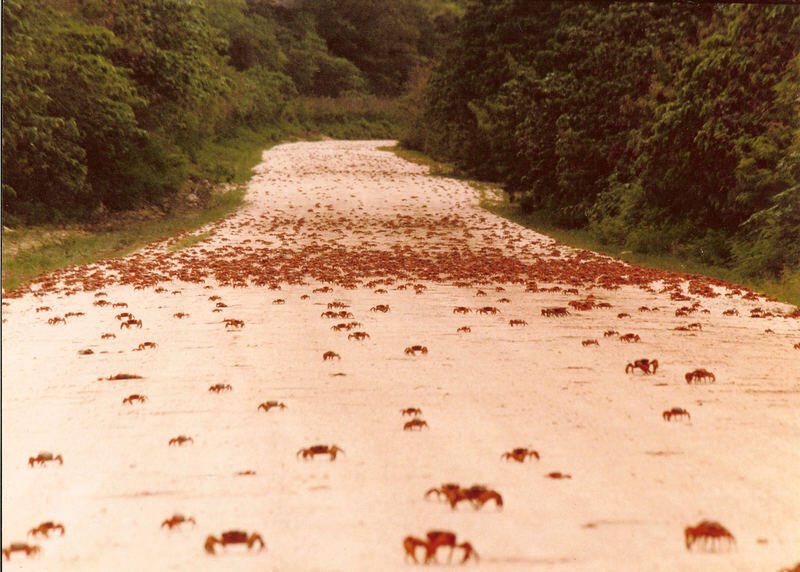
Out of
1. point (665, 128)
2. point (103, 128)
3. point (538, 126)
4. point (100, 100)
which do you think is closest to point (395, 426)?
point (665, 128)

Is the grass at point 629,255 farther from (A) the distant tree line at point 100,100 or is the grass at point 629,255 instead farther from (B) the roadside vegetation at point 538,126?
(A) the distant tree line at point 100,100

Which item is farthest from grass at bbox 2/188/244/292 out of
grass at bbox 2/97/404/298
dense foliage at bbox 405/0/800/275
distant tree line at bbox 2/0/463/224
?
dense foliage at bbox 405/0/800/275

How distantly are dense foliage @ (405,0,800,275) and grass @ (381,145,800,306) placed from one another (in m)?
0.30

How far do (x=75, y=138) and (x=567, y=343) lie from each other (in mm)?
13796

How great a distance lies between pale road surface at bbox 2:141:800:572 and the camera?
3385 millimetres

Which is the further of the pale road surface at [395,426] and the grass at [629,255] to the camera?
the grass at [629,255]

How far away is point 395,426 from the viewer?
4.89 metres

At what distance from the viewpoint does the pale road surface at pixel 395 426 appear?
3385 millimetres

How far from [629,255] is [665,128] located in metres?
2.73

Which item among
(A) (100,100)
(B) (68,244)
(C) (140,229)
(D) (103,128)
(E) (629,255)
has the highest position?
(A) (100,100)

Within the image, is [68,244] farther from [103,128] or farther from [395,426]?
[395,426]

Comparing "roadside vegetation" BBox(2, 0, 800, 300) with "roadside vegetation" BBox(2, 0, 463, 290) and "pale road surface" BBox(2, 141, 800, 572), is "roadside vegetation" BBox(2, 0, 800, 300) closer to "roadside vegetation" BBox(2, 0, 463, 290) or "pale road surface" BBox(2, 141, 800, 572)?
"roadside vegetation" BBox(2, 0, 463, 290)

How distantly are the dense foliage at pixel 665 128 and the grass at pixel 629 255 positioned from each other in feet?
0.97

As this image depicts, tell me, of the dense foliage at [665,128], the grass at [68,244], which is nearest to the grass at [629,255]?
the dense foliage at [665,128]
